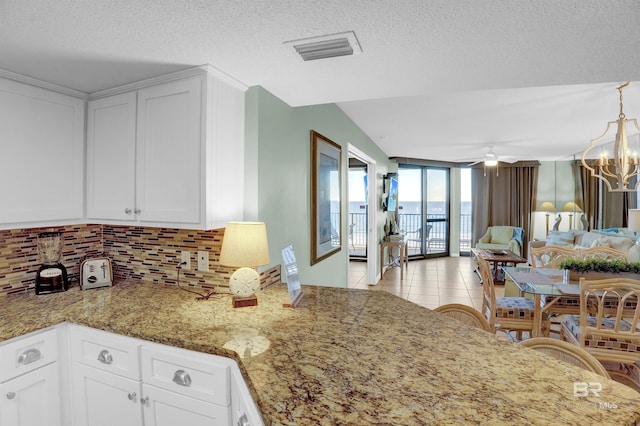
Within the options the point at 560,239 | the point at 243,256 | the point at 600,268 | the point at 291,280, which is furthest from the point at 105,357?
the point at 560,239

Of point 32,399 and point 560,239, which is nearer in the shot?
point 32,399

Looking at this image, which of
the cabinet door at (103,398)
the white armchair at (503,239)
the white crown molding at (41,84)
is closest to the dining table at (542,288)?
the cabinet door at (103,398)

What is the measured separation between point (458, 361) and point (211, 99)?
168 cm

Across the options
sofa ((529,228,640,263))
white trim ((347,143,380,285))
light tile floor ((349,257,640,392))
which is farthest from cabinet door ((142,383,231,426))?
sofa ((529,228,640,263))

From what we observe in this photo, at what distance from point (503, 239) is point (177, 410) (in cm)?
753

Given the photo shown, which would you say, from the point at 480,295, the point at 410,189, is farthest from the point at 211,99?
the point at 410,189

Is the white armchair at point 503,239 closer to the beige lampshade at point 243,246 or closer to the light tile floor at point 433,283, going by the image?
the light tile floor at point 433,283

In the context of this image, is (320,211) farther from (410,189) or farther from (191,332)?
(410,189)

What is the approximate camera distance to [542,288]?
272 centimetres

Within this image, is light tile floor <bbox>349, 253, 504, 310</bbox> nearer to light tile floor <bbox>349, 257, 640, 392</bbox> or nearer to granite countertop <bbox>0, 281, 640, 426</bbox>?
light tile floor <bbox>349, 257, 640, 392</bbox>

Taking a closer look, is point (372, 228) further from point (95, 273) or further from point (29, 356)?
point (29, 356)

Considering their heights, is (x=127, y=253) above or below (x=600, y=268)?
above

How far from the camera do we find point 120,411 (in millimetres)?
1571

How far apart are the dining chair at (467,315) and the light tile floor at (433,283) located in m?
2.93
